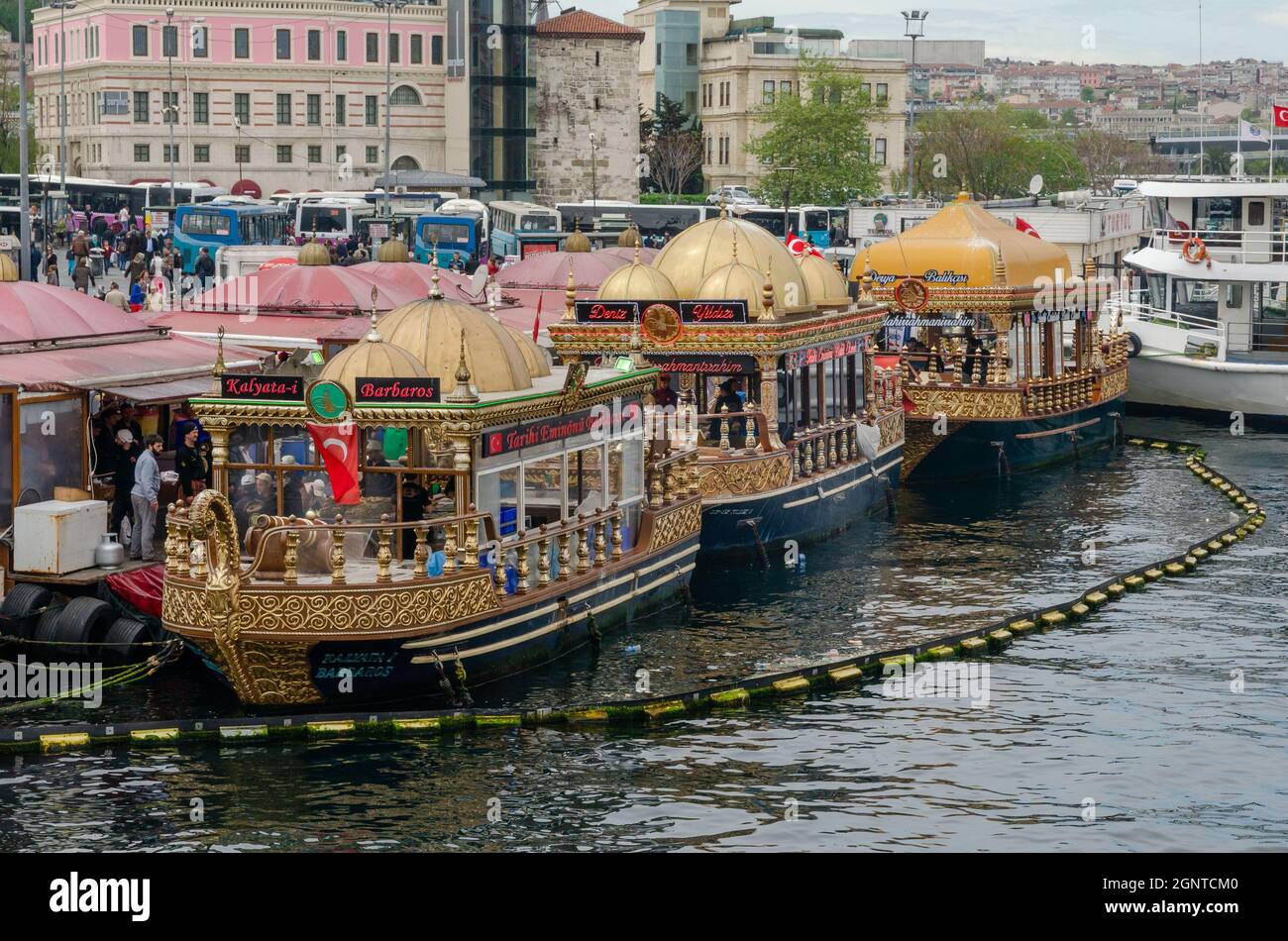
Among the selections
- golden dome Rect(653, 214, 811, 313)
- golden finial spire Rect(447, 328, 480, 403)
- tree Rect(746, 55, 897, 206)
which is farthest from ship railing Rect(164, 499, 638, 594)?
tree Rect(746, 55, 897, 206)

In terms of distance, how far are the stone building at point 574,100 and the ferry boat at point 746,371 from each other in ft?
239

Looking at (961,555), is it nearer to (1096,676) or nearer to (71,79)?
(1096,676)

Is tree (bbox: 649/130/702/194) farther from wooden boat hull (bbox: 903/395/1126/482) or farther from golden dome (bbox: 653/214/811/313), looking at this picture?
golden dome (bbox: 653/214/811/313)

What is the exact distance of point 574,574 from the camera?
74.5 ft

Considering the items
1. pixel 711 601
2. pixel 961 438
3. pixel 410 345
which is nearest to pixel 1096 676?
pixel 711 601

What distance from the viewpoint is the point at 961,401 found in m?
36.4

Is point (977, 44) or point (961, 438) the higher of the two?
point (977, 44)

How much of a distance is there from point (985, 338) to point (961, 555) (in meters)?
10.3

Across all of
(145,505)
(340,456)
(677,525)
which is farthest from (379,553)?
(677,525)

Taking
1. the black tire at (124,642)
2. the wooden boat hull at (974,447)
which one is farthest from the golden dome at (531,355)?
the wooden boat hull at (974,447)

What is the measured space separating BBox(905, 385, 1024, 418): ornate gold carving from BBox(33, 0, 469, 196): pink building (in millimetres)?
66973

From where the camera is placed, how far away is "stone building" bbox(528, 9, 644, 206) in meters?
104

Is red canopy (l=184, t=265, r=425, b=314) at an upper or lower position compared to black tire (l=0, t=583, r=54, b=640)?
upper

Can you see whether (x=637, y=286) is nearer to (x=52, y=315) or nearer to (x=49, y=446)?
(x=52, y=315)
